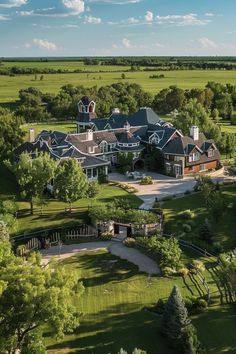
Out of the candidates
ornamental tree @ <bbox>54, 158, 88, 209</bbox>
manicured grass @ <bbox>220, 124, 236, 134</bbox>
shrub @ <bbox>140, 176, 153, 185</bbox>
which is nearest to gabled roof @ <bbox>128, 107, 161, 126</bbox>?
shrub @ <bbox>140, 176, 153, 185</bbox>

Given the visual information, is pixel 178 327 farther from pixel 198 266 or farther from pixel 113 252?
pixel 113 252

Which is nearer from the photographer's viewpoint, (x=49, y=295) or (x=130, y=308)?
(x=49, y=295)

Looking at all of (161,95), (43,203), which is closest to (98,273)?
(43,203)

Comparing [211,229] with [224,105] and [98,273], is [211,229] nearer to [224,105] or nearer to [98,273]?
[98,273]

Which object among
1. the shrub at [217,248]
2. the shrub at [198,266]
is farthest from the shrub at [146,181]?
the shrub at [198,266]

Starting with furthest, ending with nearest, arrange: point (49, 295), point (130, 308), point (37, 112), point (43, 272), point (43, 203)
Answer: point (37, 112)
point (43, 203)
point (130, 308)
point (43, 272)
point (49, 295)

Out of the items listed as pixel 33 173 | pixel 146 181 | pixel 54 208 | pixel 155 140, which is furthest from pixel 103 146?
pixel 33 173
